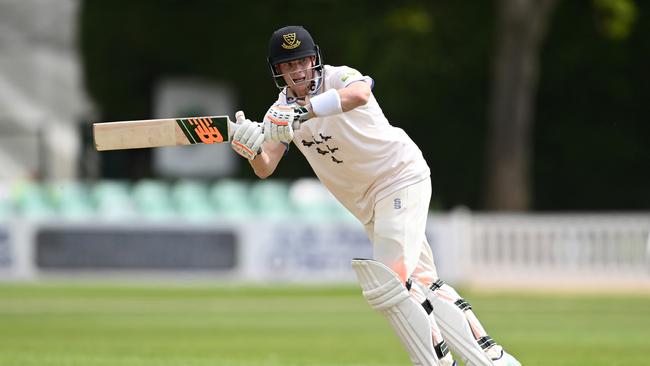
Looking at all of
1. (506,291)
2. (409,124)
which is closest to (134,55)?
(409,124)

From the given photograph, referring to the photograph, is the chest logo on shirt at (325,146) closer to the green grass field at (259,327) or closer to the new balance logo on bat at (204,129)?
the new balance logo on bat at (204,129)

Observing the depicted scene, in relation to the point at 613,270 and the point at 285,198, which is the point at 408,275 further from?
the point at 285,198

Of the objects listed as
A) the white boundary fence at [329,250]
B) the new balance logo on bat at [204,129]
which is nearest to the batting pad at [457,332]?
the new balance logo on bat at [204,129]

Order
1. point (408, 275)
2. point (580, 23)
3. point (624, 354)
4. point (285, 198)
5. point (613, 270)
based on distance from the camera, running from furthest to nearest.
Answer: point (580, 23) < point (285, 198) < point (613, 270) < point (624, 354) < point (408, 275)

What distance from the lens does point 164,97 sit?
1850cm

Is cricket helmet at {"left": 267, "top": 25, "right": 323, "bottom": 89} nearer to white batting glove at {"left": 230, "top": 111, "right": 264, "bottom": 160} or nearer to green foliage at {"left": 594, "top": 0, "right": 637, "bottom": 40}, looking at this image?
white batting glove at {"left": 230, "top": 111, "right": 264, "bottom": 160}

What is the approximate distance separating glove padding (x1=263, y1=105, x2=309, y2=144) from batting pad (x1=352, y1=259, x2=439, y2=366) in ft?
1.79

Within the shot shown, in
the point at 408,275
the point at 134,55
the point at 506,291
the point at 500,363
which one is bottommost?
the point at 506,291

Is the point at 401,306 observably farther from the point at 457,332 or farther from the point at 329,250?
the point at 329,250

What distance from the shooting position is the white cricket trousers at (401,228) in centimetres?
503

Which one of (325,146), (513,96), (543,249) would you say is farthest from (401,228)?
(513,96)

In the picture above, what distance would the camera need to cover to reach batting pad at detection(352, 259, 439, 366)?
16.2 feet

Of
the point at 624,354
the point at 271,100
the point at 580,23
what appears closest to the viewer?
the point at 624,354

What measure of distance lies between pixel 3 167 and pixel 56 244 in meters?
4.16
